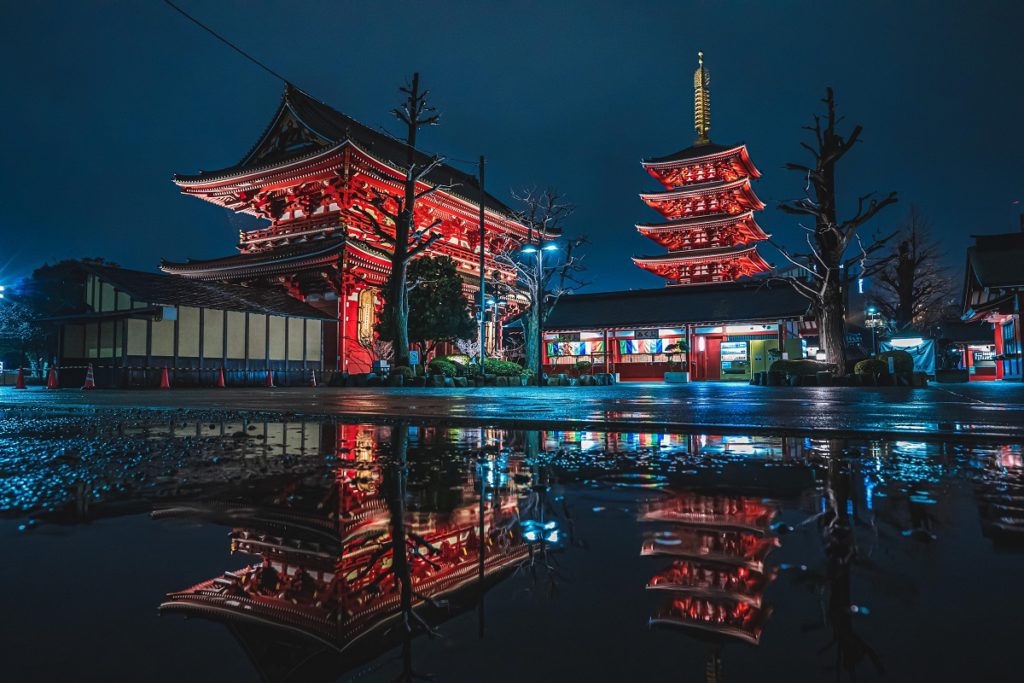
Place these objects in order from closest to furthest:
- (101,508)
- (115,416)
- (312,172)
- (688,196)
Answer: (101,508) < (115,416) < (312,172) < (688,196)

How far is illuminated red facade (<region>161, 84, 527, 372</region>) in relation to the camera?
96.4 ft

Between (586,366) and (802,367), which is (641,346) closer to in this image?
(586,366)

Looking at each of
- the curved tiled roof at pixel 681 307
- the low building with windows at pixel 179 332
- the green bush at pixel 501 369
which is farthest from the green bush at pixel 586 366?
the low building with windows at pixel 179 332

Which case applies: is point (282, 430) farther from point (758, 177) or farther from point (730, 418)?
point (758, 177)

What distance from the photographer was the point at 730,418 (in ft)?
23.3

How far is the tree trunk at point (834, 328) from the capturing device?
22.1 meters

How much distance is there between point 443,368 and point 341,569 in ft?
72.8

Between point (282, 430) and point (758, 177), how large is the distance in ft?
149

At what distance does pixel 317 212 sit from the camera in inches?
1286

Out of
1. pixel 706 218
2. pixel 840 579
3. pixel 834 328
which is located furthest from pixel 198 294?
pixel 706 218

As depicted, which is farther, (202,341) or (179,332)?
(202,341)

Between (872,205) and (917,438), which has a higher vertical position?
(872,205)

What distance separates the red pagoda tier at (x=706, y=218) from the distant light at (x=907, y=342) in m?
9.89

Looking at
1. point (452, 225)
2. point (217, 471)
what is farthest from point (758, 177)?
point (217, 471)
